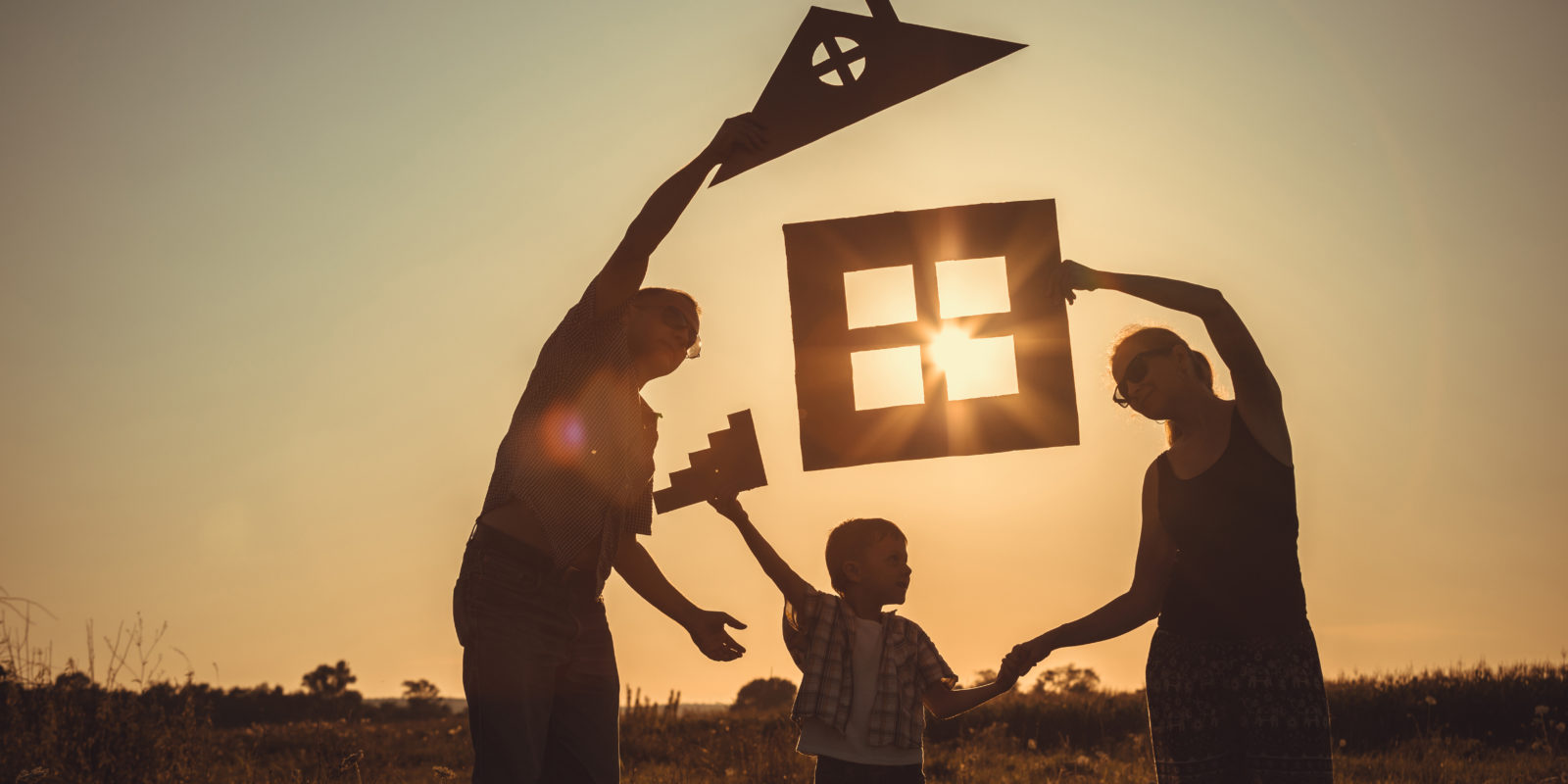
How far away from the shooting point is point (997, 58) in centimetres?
413

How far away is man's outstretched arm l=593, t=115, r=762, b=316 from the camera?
10.7 feet

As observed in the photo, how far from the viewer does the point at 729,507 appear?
160 inches

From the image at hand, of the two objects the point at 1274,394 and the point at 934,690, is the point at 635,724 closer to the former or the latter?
the point at 934,690

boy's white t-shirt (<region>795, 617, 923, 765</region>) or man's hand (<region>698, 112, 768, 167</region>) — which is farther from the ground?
man's hand (<region>698, 112, 768, 167</region>)

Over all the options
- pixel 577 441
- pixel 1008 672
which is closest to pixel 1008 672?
pixel 1008 672

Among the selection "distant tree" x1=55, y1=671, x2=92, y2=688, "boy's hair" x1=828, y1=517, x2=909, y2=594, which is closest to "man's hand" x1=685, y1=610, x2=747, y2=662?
"boy's hair" x1=828, y1=517, x2=909, y2=594

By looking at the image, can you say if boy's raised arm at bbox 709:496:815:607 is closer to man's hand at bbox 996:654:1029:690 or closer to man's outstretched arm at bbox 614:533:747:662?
man's outstretched arm at bbox 614:533:747:662

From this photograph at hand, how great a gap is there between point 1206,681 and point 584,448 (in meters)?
1.81

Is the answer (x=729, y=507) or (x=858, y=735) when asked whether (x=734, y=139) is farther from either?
(x=858, y=735)

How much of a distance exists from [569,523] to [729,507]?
3.11 ft

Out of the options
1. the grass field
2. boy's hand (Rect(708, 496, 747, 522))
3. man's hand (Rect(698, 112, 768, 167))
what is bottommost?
the grass field

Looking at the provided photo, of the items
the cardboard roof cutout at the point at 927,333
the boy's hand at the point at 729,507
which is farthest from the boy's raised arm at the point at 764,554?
the cardboard roof cutout at the point at 927,333

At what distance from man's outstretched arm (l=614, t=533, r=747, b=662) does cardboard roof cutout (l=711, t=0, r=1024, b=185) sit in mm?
1437

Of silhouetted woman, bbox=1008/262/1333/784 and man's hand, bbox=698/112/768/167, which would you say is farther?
man's hand, bbox=698/112/768/167
